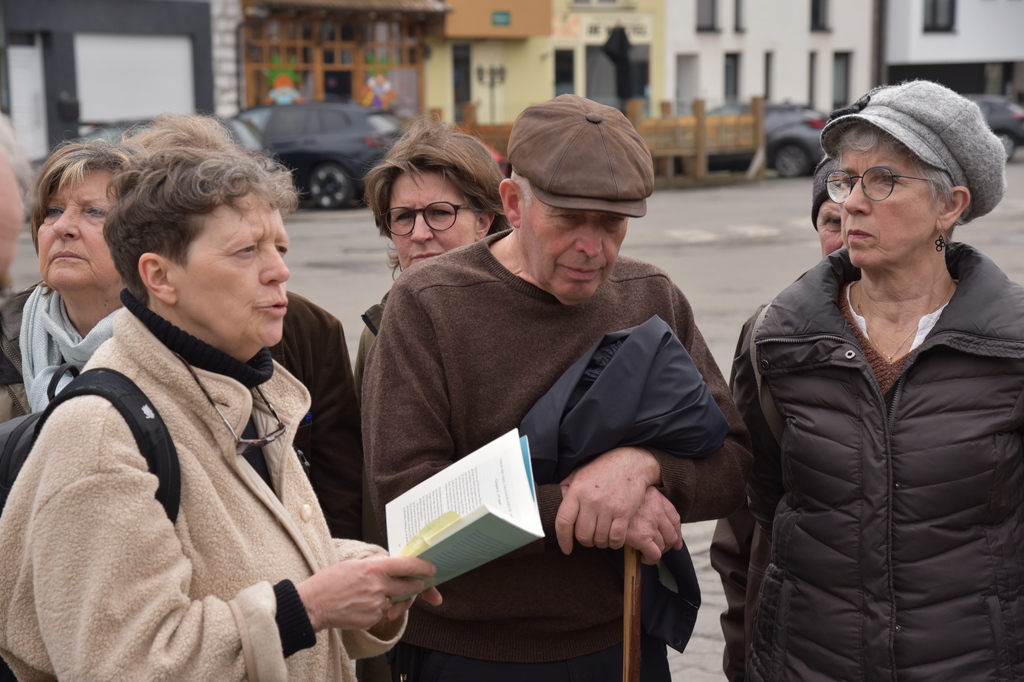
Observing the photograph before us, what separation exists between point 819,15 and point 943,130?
123ft

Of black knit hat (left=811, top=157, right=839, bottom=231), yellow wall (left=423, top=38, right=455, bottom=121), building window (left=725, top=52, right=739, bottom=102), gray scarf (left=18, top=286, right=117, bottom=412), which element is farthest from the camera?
building window (left=725, top=52, right=739, bottom=102)

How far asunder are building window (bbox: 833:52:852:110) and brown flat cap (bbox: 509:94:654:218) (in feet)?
124

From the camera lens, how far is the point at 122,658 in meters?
1.84

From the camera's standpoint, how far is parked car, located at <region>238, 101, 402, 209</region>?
19.9 m

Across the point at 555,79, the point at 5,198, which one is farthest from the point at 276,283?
the point at 555,79

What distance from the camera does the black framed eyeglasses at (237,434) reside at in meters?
2.06

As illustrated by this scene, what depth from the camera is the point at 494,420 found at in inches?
98.1

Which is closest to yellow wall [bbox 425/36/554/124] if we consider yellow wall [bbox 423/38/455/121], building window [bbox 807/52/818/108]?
yellow wall [bbox 423/38/455/121]

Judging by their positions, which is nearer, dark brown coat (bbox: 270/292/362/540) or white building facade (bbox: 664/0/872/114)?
dark brown coat (bbox: 270/292/362/540)

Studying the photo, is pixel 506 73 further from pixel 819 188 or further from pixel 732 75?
pixel 819 188

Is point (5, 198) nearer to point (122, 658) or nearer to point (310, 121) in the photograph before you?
point (122, 658)

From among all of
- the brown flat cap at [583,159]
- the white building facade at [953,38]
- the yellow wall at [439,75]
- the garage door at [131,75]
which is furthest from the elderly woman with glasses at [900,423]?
the white building facade at [953,38]

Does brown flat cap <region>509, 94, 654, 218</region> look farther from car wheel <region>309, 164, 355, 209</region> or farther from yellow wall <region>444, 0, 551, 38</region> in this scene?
yellow wall <region>444, 0, 551, 38</region>

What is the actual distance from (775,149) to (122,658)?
25963 mm
